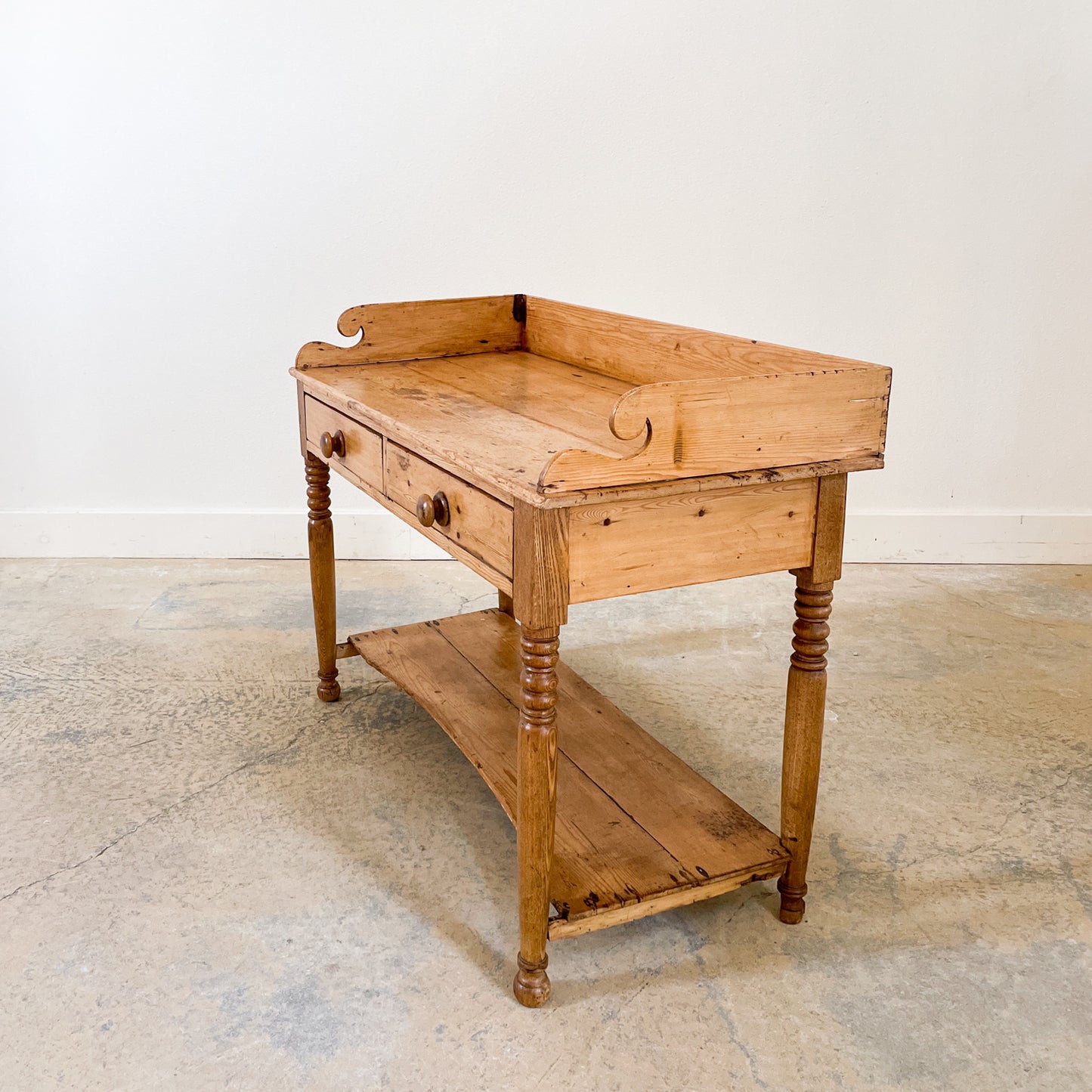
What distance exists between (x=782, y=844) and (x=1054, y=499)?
122 inches

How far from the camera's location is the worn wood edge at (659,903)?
214 cm

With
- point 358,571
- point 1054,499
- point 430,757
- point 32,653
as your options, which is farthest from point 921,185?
point 32,653

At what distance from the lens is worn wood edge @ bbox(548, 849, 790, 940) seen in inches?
84.2

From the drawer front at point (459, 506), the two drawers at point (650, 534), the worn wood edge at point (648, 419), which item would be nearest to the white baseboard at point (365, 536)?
the drawer front at point (459, 506)

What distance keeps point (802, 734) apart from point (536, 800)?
59cm

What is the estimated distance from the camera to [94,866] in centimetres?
254

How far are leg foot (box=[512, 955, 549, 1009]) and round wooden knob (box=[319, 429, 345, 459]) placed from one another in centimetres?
135

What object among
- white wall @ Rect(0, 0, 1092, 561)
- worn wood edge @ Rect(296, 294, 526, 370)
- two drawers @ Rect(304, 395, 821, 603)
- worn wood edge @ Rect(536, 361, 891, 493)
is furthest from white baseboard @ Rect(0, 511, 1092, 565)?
worn wood edge @ Rect(536, 361, 891, 493)

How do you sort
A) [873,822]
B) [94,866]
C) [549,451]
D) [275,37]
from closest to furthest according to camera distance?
[549,451]
[94,866]
[873,822]
[275,37]

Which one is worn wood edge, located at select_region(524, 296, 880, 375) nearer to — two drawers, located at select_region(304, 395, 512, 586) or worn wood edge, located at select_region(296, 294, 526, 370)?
worn wood edge, located at select_region(296, 294, 526, 370)

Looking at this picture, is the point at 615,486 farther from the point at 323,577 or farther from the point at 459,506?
the point at 323,577

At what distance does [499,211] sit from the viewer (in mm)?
4457

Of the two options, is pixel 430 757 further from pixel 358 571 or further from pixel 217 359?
pixel 217 359

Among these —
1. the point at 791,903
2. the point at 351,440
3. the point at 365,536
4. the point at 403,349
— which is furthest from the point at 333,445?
the point at 365,536
